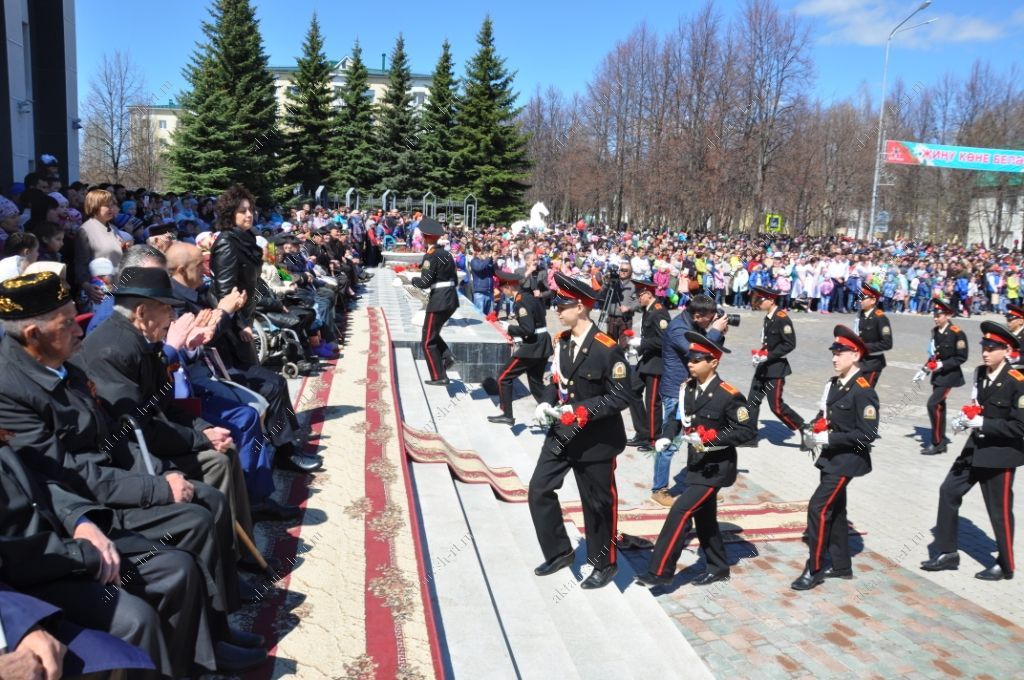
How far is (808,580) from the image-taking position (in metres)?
5.91

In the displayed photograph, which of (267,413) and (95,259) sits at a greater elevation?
(95,259)

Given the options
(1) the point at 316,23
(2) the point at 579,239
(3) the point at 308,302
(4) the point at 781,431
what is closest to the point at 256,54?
(1) the point at 316,23

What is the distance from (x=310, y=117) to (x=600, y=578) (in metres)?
41.0

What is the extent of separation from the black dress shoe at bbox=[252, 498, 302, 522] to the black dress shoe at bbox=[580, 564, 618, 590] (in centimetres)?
211

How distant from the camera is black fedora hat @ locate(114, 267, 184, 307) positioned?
4055mm

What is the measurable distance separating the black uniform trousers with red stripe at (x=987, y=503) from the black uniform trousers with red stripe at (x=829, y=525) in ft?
3.53

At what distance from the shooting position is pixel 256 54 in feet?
104

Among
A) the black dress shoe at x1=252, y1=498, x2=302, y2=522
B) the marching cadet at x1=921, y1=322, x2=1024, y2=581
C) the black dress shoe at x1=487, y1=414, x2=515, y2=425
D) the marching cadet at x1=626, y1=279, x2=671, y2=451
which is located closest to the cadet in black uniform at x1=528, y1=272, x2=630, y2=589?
the black dress shoe at x1=252, y1=498, x2=302, y2=522

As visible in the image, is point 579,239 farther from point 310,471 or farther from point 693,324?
point 310,471

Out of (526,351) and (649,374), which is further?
(526,351)

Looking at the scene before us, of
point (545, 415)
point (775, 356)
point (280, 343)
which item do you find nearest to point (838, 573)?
point (545, 415)

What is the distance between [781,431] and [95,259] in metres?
9.04

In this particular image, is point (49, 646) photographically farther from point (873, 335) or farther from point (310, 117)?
point (310, 117)

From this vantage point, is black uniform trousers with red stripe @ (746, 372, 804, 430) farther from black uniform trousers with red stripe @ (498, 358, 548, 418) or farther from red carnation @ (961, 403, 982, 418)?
red carnation @ (961, 403, 982, 418)
